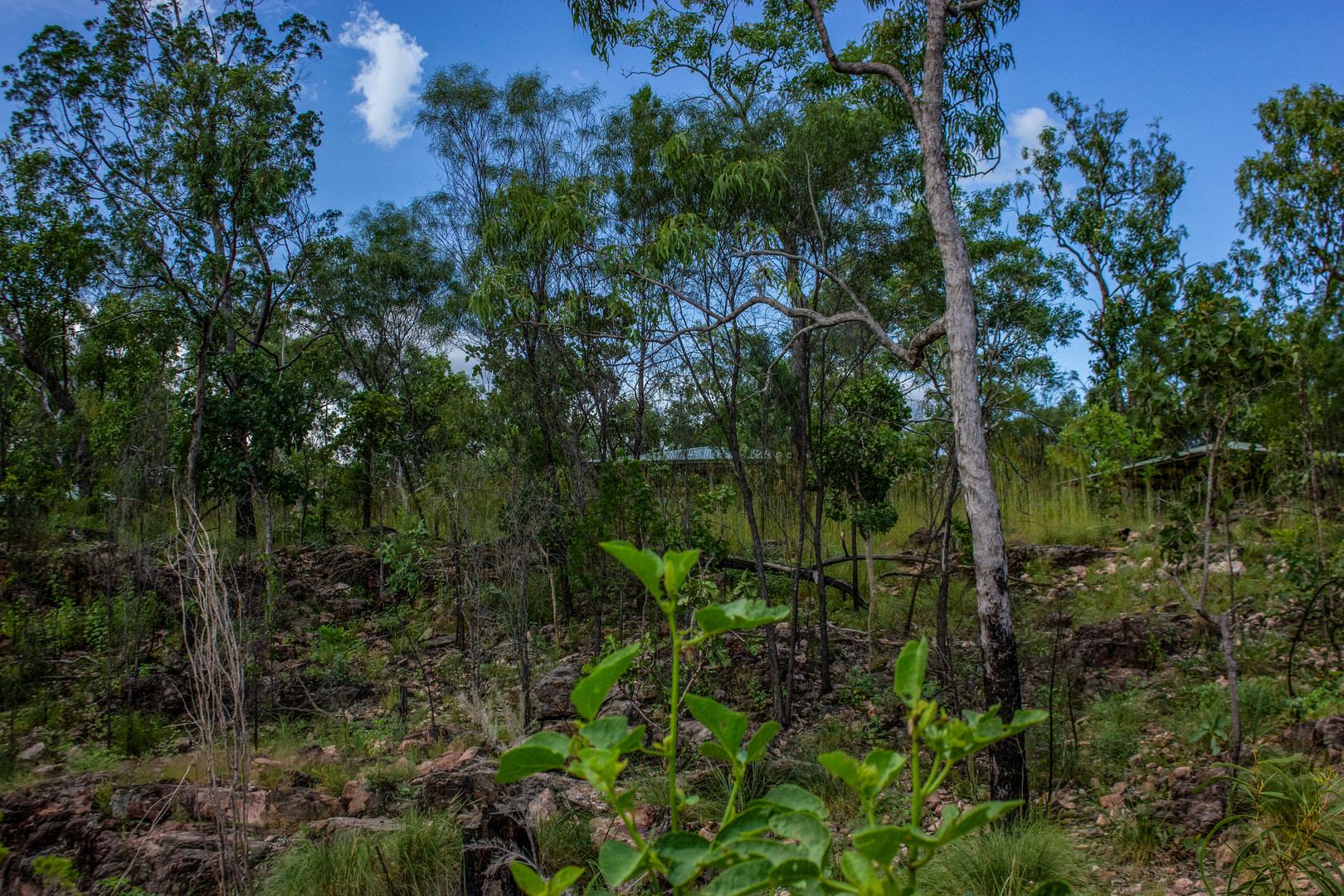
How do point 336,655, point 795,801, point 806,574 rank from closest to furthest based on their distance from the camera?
point 795,801, point 336,655, point 806,574

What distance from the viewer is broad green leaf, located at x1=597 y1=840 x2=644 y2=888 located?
458mm

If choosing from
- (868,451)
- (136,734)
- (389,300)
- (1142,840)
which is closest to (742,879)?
(1142,840)

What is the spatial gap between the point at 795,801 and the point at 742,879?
0.12m

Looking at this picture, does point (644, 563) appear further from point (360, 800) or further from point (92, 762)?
point (92, 762)

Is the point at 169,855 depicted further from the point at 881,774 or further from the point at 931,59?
the point at 931,59

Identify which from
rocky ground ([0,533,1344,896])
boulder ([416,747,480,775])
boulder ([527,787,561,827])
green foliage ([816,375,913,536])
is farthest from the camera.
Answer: green foliage ([816,375,913,536])

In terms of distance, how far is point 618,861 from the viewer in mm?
494

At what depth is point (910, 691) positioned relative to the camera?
0.52m

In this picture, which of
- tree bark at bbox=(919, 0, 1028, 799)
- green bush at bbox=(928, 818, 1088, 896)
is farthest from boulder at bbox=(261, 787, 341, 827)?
tree bark at bbox=(919, 0, 1028, 799)

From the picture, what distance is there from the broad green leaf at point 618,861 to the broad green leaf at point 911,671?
210 millimetres

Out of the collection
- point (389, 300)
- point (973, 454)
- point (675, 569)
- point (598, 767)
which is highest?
point (389, 300)

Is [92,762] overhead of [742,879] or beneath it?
beneath

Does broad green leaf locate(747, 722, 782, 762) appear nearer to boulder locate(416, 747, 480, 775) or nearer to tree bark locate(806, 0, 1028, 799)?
tree bark locate(806, 0, 1028, 799)

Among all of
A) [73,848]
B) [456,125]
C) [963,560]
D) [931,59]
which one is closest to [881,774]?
[73,848]
